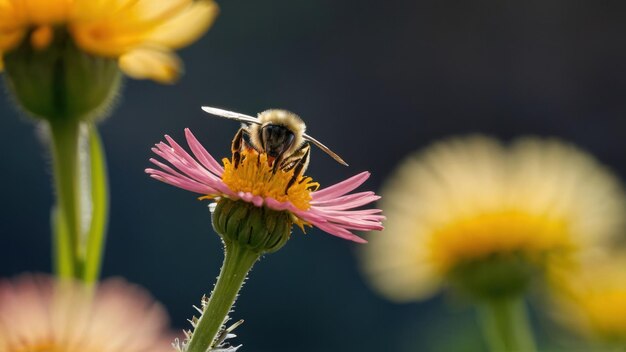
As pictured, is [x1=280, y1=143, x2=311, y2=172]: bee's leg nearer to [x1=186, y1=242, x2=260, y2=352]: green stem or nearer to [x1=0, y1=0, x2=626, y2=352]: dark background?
[x1=186, y1=242, x2=260, y2=352]: green stem

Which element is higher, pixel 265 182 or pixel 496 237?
pixel 496 237

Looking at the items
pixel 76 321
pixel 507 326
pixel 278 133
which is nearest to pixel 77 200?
pixel 278 133

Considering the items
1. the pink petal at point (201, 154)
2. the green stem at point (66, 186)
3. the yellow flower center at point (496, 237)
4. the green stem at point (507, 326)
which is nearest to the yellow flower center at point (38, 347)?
the pink petal at point (201, 154)

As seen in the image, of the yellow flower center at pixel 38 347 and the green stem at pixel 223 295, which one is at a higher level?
the green stem at pixel 223 295

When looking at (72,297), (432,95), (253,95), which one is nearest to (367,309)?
(253,95)

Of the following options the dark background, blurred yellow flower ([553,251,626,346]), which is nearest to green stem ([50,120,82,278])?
blurred yellow flower ([553,251,626,346])

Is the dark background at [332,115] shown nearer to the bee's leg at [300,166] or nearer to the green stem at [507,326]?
the green stem at [507,326]

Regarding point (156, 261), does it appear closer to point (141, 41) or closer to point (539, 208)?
point (539, 208)

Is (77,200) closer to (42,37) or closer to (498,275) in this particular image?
(42,37)
